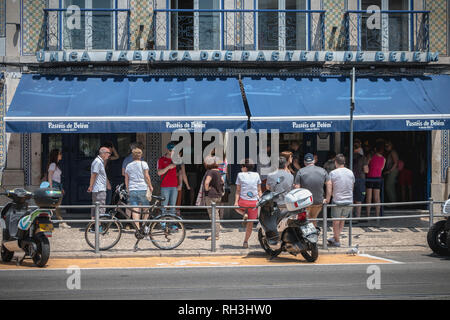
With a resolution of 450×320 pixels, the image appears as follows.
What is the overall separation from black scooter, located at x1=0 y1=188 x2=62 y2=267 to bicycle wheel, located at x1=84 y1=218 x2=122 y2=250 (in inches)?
55.7

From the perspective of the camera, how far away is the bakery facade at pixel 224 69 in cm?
1402

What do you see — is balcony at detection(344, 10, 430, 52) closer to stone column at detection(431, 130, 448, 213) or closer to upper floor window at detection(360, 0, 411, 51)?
upper floor window at detection(360, 0, 411, 51)

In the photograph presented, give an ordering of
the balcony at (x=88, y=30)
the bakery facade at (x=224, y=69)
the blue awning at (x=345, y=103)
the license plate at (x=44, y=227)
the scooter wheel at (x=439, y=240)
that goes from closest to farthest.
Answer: the license plate at (x=44, y=227)
the scooter wheel at (x=439, y=240)
the blue awning at (x=345, y=103)
the bakery facade at (x=224, y=69)
the balcony at (x=88, y=30)

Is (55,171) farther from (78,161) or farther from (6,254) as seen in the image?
(6,254)

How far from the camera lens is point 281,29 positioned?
15.6m

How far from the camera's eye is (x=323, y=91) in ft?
48.5

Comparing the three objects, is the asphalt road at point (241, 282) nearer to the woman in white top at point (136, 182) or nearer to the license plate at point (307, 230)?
the license plate at point (307, 230)

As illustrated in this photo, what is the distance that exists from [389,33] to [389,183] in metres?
4.04

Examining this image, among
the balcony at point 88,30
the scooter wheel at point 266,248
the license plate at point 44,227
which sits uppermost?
the balcony at point 88,30

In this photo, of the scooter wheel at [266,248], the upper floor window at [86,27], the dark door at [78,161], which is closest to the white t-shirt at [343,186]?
the scooter wheel at [266,248]

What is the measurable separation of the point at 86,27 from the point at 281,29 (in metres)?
5.06

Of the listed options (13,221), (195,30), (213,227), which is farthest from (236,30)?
(13,221)

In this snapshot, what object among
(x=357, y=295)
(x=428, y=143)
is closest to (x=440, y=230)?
(x=357, y=295)
